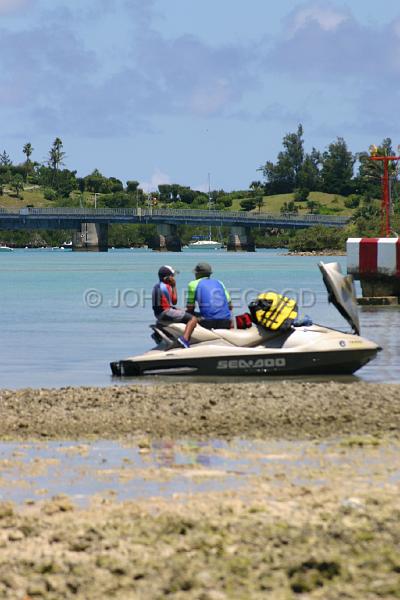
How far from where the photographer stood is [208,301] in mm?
21438

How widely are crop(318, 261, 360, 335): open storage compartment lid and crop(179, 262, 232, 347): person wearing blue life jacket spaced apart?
168 centimetres

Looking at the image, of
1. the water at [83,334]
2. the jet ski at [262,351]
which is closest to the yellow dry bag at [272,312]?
the jet ski at [262,351]

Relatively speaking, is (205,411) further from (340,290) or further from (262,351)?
(340,290)

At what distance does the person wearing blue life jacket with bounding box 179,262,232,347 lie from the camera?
21438 mm

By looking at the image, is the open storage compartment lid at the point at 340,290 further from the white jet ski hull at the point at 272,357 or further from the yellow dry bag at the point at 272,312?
the yellow dry bag at the point at 272,312

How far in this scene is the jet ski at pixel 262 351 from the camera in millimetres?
21094

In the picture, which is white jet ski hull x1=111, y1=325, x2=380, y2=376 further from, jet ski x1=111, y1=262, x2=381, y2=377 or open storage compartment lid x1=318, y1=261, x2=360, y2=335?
open storage compartment lid x1=318, y1=261, x2=360, y2=335

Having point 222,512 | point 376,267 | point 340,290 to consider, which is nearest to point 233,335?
point 340,290

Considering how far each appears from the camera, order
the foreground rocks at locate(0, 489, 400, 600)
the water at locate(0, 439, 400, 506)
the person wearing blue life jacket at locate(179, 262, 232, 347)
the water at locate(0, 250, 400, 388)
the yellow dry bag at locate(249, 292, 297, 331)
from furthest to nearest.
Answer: the water at locate(0, 250, 400, 388) → the person wearing blue life jacket at locate(179, 262, 232, 347) → the yellow dry bag at locate(249, 292, 297, 331) → the water at locate(0, 439, 400, 506) → the foreground rocks at locate(0, 489, 400, 600)

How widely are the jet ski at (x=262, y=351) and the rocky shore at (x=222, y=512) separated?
4.28 metres

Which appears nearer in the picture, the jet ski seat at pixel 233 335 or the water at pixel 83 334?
the jet ski seat at pixel 233 335

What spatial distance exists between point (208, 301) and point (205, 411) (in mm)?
5317

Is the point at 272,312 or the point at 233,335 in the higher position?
the point at 272,312

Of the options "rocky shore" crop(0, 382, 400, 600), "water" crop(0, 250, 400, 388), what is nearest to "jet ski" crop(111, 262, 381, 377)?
"water" crop(0, 250, 400, 388)
